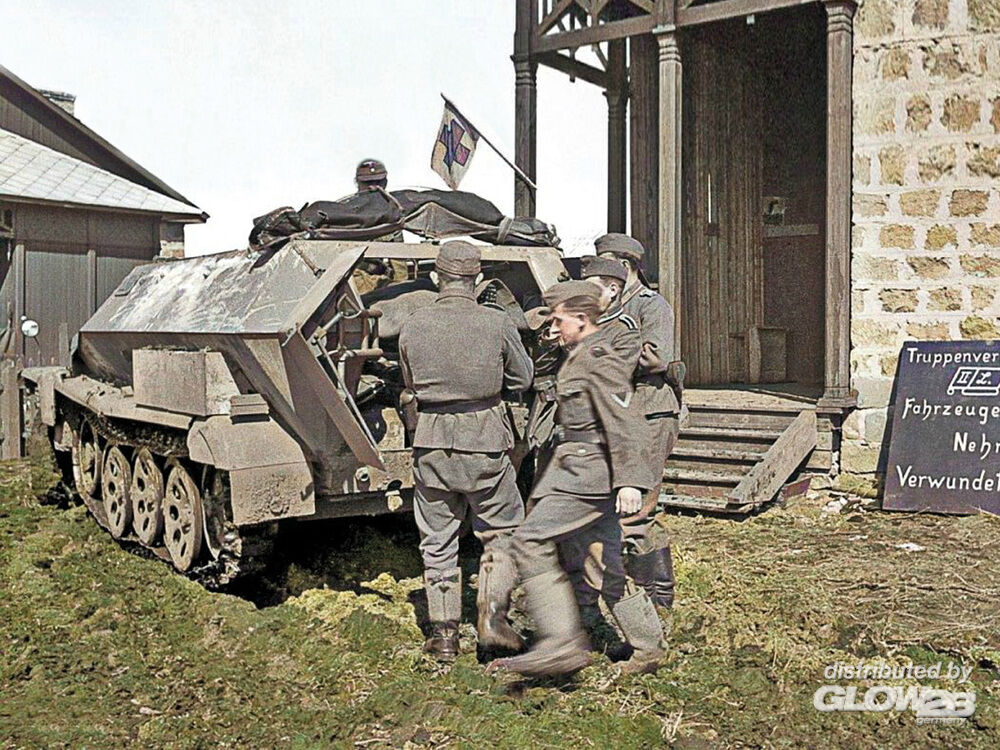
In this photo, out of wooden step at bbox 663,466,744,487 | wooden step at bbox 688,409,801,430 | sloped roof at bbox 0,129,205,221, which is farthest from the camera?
sloped roof at bbox 0,129,205,221

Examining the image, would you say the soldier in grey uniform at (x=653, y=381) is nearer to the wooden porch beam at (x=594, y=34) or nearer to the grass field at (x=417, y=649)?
the grass field at (x=417, y=649)

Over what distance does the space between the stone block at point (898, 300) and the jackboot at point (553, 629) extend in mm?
5469

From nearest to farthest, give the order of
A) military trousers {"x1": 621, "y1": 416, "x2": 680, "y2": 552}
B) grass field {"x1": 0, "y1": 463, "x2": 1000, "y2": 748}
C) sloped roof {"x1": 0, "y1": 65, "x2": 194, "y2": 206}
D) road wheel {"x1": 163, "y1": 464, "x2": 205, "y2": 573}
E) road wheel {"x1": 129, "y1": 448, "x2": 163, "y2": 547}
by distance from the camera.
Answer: grass field {"x1": 0, "y1": 463, "x2": 1000, "y2": 748} → military trousers {"x1": 621, "y1": 416, "x2": 680, "y2": 552} → road wheel {"x1": 163, "y1": 464, "x2": 205, "y2": 573} → road wheel {"x1": 129, "y1": 448, "x2": 163, "y2": 547} → sloped roof {"x1": 0, "y1": 65, "x2": 194, "y2": 206}

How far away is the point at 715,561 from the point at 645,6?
17.4 feet

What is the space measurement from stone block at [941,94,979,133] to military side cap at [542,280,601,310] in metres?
5.22

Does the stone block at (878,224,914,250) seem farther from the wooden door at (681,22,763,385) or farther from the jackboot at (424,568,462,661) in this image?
the jackboot at (424,568,462,661)

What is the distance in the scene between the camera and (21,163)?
1648cm

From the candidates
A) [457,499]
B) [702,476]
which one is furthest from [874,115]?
[457,499]

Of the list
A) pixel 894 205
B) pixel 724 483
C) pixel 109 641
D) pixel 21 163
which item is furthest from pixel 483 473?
pixel 21 163

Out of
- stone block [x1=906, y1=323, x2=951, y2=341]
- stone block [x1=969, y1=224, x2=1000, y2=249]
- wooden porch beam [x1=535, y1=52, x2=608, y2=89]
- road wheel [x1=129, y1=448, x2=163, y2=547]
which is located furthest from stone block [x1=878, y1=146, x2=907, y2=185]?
road wheel [x1=129, y1=448, x2=163, y2=547]

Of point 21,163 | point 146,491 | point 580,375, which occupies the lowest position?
point 146,491

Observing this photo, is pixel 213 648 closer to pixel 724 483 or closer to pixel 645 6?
pixel 724 483

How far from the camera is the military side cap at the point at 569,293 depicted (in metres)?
5.05

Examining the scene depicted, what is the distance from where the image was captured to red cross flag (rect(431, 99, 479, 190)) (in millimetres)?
9766
